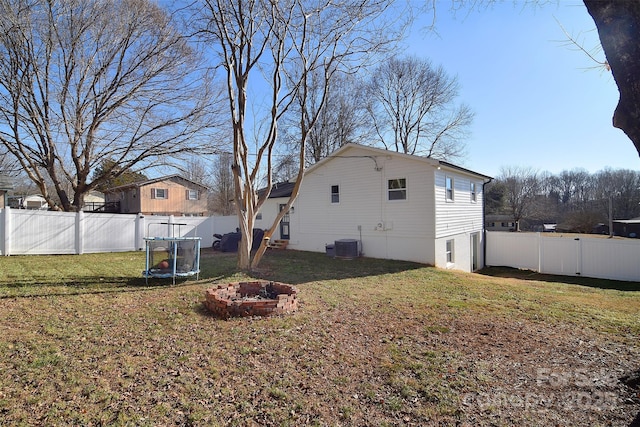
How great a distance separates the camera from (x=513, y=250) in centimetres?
1747

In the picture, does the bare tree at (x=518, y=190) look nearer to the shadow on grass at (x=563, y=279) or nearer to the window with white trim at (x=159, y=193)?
the shadow on grass at (x=563, y=279)

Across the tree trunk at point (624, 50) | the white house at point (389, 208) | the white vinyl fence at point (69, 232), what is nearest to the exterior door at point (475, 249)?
the white house at point (389, 208)

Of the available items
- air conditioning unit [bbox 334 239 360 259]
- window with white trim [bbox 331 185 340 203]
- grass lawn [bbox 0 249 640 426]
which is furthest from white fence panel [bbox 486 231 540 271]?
grass lawn [bbox 0 249 640 426]

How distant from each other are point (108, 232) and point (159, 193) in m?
20.3

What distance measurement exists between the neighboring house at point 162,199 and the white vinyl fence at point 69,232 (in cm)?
1662

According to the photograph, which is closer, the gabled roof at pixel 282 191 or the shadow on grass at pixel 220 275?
the shadow on grass at pixel 220 275

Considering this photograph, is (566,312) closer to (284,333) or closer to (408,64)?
(284,333)

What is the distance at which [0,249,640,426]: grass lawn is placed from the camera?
2779 mm


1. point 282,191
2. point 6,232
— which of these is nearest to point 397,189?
point 282,191

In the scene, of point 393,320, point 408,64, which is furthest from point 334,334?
point 408,64

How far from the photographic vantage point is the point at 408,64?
27.2 meters

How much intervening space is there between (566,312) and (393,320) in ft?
11.4

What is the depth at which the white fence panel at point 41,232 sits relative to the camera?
11.3m

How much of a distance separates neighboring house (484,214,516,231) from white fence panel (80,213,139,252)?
43.6m
